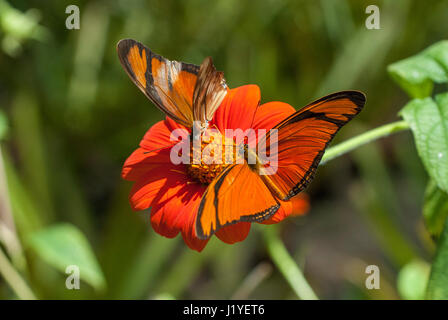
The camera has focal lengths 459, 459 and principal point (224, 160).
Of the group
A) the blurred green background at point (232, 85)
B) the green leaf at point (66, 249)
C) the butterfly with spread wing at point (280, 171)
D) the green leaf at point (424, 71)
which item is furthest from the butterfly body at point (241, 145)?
the blurred green background at point (232, 85)

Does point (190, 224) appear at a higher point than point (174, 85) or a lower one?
lower

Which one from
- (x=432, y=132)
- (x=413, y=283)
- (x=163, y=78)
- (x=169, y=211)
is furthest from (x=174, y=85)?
(x=413, y=283)

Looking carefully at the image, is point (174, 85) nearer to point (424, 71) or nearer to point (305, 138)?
point (305, 138)

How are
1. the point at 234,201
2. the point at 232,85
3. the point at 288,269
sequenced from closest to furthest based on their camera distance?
the point at 234,201 < the point at 288,269 < the point at 232,85

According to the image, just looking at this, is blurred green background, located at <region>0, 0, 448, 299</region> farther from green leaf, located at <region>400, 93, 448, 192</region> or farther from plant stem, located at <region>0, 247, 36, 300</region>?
green leaf, located at <region>400, 93, 448, 192</region>

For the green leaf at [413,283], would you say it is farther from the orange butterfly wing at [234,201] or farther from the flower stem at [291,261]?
the orange butterfly wing at [234,201]

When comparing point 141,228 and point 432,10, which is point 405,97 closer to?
point 432,10
